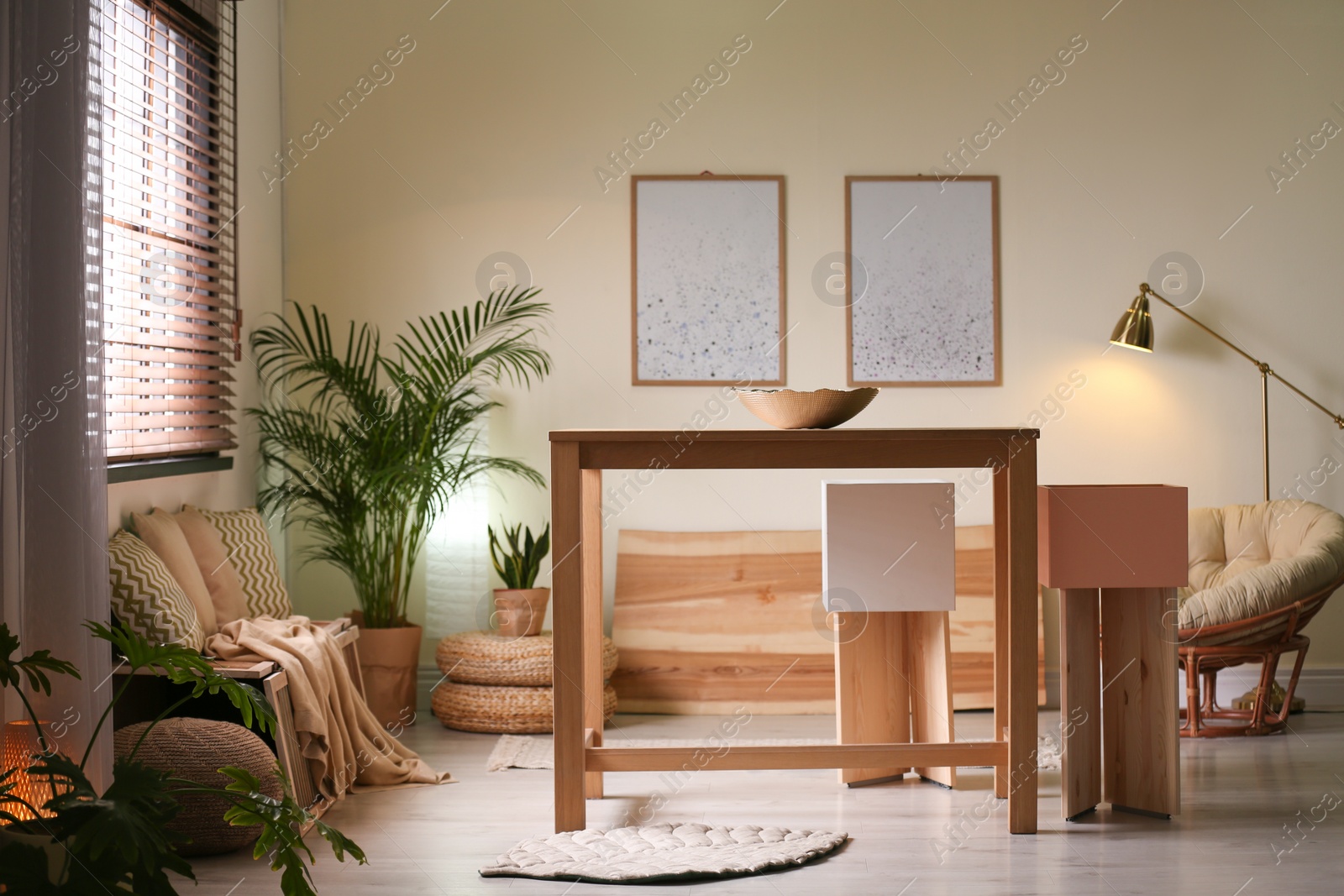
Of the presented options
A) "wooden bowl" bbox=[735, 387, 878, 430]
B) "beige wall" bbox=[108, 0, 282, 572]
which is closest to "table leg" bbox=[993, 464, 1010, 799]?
"wooden bowl" bbox=[735, 387, 878, 430]

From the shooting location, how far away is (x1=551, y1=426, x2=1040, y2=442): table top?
2.69m

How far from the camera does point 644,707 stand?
4.30 meters

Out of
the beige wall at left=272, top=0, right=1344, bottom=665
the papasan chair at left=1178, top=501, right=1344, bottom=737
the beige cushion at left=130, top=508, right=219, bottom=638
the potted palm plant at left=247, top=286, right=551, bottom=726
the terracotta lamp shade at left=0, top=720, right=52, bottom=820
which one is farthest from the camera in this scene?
the beige wall at left=272, top=0, right=1344, bottom=665

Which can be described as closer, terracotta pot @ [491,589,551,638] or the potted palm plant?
the potted palm plant

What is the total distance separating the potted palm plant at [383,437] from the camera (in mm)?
3998

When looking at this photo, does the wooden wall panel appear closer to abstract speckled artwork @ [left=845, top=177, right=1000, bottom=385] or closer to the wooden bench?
abstract speckled artwork @ [left=845, top=177, right=1000, bottom=385]

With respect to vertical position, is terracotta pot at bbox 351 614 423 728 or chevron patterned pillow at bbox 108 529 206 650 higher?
chevron patterned pillow at bbox 108 529 206 650

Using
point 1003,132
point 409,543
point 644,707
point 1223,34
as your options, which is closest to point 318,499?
point 409,543

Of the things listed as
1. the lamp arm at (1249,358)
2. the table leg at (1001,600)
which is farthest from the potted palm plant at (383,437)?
the lamp arm at (1249,358)

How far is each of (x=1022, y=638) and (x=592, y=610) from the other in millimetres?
1201

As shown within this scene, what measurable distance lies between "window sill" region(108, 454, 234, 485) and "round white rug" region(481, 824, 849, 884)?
62.6 inches

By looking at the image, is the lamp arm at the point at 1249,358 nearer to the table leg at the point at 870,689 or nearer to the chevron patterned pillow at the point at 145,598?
the table leg at the point at 870,689

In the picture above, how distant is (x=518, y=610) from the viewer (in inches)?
162

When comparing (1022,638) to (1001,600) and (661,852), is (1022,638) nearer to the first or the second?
(1001,600)
